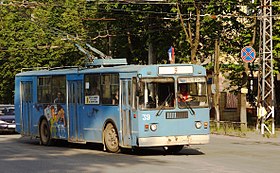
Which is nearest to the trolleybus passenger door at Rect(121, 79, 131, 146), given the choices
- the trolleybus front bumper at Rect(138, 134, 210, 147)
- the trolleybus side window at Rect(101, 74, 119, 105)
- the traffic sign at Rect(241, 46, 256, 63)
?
the trolleybus side window at Rect(101, 74, 119, 105)

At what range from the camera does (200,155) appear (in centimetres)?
1992

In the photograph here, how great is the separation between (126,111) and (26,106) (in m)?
8.32

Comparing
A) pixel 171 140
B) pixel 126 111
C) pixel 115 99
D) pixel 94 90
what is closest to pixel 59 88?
pixel 94 90

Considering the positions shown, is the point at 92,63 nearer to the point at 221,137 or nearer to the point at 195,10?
the point at 221,137

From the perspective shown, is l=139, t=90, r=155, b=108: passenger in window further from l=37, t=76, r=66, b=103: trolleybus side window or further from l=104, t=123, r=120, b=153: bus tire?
l=37, t=76, r=66, b=103: trolleybus side window

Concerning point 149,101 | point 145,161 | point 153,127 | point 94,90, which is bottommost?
point 145,161

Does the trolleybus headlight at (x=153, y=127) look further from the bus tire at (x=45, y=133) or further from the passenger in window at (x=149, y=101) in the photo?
the bus tire at (x=45, y=133)

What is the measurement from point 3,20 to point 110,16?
15403 mm

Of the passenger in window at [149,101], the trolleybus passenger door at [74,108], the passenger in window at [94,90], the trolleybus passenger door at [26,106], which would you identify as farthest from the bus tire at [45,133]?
the passenger in window at [149,101]

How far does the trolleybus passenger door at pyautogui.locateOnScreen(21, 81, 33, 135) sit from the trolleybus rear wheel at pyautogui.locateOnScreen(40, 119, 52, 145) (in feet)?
3.55

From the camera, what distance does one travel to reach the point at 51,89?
2567 cm

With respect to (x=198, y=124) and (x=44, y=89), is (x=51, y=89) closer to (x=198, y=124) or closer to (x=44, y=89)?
(x=44, y=89)

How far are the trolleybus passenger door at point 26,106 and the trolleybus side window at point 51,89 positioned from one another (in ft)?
2.85

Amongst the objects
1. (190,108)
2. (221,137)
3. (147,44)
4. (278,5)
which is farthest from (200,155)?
(147,44)
